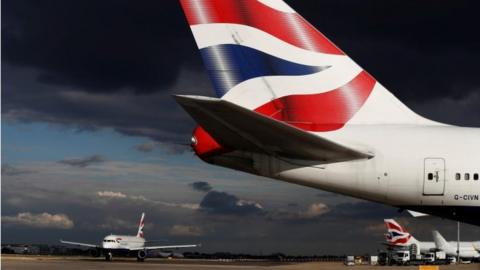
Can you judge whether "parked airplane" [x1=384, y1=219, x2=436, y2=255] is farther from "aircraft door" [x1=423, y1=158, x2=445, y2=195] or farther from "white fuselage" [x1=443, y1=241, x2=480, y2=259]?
"aircraft door" [x1=423, y1=158, x2=445, y2=195]

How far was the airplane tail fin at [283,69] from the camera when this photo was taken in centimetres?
1462

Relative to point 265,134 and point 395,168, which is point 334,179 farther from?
point 265,134

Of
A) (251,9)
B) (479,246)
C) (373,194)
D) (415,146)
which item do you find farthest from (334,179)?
(479,246)

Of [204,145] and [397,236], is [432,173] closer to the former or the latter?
[204,145]

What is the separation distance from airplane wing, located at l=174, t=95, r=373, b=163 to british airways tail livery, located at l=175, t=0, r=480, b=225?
38mm

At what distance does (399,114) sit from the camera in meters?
14.9

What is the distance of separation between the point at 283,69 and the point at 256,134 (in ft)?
9.83

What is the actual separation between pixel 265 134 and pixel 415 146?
11.9ft

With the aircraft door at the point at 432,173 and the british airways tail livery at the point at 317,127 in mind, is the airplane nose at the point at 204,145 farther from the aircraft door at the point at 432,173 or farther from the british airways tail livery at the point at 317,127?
the aircraft door at the point at 432,173

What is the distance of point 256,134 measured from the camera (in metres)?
12.3

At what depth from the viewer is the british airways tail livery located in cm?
1345

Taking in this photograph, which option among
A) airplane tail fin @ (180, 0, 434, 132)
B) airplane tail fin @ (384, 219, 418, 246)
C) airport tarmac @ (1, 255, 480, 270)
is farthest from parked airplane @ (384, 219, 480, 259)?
airplane tail fin @ (180, 0, 434, 132)

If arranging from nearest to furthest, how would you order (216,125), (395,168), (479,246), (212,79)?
(216,125)
(395,168)
(212,79)
(479,246)

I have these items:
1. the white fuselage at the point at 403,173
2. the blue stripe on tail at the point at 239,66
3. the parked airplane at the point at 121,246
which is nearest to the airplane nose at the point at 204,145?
the white fuselage at the point at 403,173
